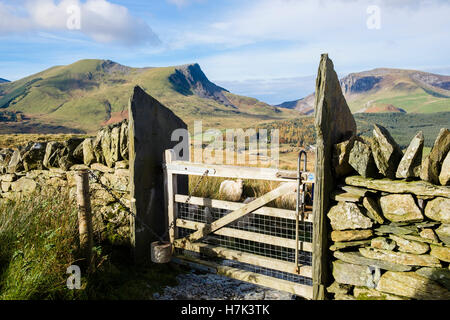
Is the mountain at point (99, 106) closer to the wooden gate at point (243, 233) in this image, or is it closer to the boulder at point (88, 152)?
the boulder at point (88, 152)

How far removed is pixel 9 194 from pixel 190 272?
504 centimetres

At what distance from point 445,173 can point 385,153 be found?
0.60 meters

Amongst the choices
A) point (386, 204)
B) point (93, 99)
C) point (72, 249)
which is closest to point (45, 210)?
point (72, 249)

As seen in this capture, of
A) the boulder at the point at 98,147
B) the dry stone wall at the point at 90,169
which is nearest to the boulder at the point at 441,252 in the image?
the dry stone wall at the point at 90,169

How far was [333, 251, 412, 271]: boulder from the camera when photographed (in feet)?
11.4

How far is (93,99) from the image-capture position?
176 m

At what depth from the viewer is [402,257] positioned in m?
3.44

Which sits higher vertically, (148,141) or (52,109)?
(52,109)

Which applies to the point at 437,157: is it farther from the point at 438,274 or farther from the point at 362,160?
the point at 438,274

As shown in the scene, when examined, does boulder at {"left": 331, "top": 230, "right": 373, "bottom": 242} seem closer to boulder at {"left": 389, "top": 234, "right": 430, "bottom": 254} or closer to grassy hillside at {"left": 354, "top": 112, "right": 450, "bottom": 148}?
boulder at {"left": 389, "top": 234, "right": 430, "bottom": 254}

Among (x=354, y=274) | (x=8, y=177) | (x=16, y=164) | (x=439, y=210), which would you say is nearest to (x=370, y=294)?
(x=354, y=274)

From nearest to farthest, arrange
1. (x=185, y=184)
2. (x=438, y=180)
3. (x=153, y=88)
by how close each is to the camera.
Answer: (x=438, y=180) < (x=185, y=184) < (x=153, y=88)

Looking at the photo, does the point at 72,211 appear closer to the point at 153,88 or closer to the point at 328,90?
the point at 328,90

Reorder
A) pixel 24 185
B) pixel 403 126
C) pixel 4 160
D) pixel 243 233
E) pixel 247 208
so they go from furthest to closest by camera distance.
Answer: pixel 403 126
pixel 4 160
pixel 24 185
pixel 243 233
pixel 247 208
